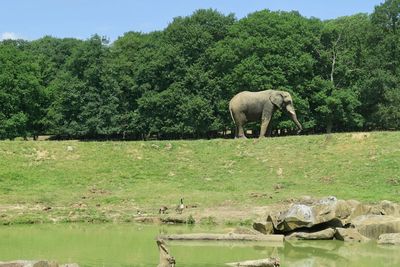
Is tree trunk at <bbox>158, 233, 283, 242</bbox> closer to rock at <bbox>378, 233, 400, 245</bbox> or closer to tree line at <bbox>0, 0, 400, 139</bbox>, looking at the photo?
rock at <bbox>378, 233, 400, 245</bbox>

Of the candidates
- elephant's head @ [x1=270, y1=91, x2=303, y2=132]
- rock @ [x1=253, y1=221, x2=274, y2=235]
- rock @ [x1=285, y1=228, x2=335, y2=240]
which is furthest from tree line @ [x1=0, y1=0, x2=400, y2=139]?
rock @ [x1=285, y1=228, x2=335, y2=240]

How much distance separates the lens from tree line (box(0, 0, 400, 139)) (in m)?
66.1

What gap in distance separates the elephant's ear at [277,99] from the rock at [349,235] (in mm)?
22110

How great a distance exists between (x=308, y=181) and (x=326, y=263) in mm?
16605

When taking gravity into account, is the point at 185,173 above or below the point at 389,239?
above

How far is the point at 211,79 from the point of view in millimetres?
69812

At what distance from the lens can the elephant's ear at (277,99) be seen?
44406 mm

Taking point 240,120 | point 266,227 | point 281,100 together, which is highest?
point 281,100

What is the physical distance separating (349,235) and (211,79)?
48.2 m

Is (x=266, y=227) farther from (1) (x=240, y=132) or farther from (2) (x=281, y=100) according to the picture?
(2) (x=281, y=100)

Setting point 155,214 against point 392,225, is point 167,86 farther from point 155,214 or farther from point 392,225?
point 392,225

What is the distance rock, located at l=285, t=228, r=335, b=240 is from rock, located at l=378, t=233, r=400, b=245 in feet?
5.58

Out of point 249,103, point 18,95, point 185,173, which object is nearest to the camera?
point 185,173

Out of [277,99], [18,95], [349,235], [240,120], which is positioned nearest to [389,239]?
[349,235]
